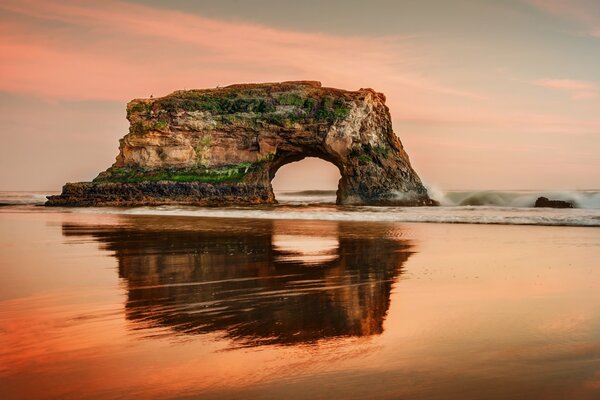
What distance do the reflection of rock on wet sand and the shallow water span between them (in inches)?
1.3

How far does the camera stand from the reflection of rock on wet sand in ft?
17.3

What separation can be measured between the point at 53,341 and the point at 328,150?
3998 cm

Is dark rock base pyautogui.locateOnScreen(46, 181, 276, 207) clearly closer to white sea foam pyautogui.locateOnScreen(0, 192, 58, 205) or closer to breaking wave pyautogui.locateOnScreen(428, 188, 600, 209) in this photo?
white sea foam pyautogui.locateOnScreen(0, 192, 58, 205)

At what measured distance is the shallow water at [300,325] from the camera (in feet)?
12.0

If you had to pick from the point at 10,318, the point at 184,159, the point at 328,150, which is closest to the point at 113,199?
the point at 184,159

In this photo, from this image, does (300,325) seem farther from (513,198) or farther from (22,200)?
(22,200)

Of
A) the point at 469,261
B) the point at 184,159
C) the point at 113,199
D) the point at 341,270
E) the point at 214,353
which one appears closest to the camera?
the point at 214,353

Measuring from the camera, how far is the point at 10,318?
5484mm

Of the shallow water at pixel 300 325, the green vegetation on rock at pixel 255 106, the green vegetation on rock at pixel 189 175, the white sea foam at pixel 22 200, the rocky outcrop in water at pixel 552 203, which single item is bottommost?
the shallow water at pixel 300 325

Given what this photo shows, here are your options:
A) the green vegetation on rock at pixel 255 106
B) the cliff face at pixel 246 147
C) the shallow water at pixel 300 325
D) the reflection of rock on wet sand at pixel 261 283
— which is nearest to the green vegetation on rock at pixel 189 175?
the cliff face at pixel 246 147

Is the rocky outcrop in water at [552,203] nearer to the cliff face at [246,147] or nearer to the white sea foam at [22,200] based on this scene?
the cliff face at [246,147]

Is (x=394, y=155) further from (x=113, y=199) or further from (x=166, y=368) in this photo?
(x=166, y=368)

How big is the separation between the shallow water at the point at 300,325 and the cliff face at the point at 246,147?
32310mm

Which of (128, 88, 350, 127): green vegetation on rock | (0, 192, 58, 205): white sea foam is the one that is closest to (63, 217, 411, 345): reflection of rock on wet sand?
(128, 88, 350, 127): green vegetation on rock
